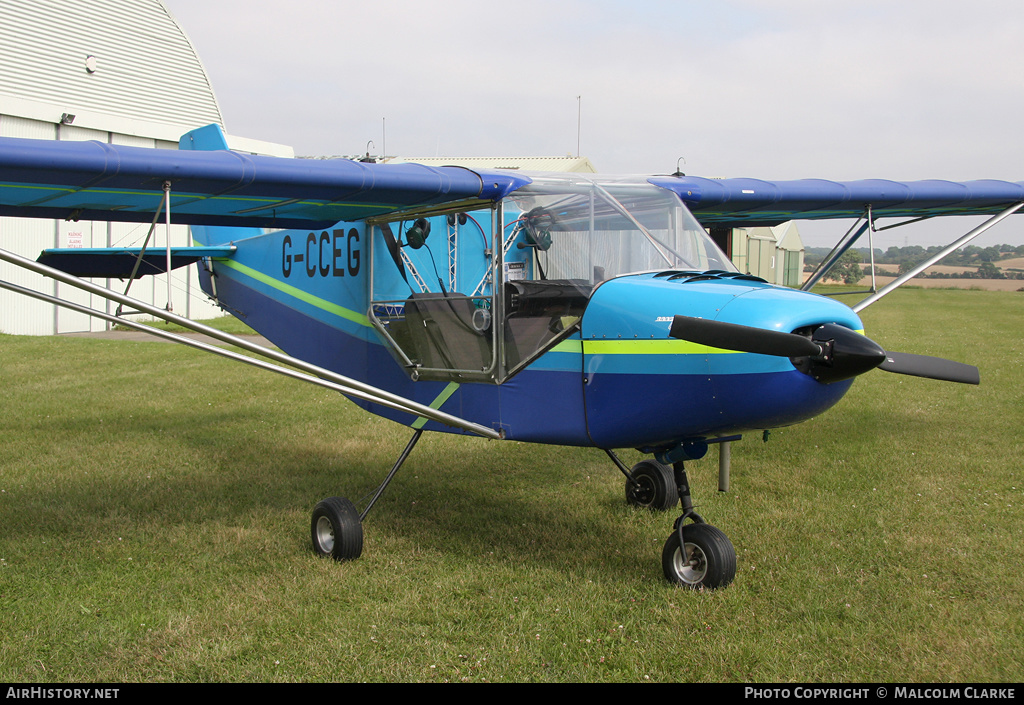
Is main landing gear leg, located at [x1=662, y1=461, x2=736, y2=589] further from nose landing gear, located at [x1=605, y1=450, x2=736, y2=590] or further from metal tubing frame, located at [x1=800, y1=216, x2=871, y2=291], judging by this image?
metal tubing frame, located at [x1=800, y1=216, x2=871, y2=291]

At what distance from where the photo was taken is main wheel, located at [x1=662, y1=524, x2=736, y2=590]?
4.43 m

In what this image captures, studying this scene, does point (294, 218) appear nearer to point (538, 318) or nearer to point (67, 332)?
point (538, 318)

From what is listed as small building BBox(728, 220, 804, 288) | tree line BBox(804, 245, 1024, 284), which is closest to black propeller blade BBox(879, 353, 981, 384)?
small building BBox(728, 220, 804, 288)

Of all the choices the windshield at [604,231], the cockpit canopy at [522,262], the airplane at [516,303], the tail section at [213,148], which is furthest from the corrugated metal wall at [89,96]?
the windshield at [604,231]

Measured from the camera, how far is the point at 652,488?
622cm

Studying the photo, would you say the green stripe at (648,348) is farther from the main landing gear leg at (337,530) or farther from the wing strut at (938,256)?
the wing strut at (938,256)

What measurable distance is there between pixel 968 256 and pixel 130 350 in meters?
97.2

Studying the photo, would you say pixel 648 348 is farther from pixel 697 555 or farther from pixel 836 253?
pixel 836 253

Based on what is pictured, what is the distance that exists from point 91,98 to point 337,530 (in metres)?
20.7

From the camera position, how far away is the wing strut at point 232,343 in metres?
4.05

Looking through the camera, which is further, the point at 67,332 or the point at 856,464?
the point at 67,332

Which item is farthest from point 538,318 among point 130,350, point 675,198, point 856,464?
point 130,350

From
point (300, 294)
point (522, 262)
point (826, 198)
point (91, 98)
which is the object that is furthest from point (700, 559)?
point (91, 98)
